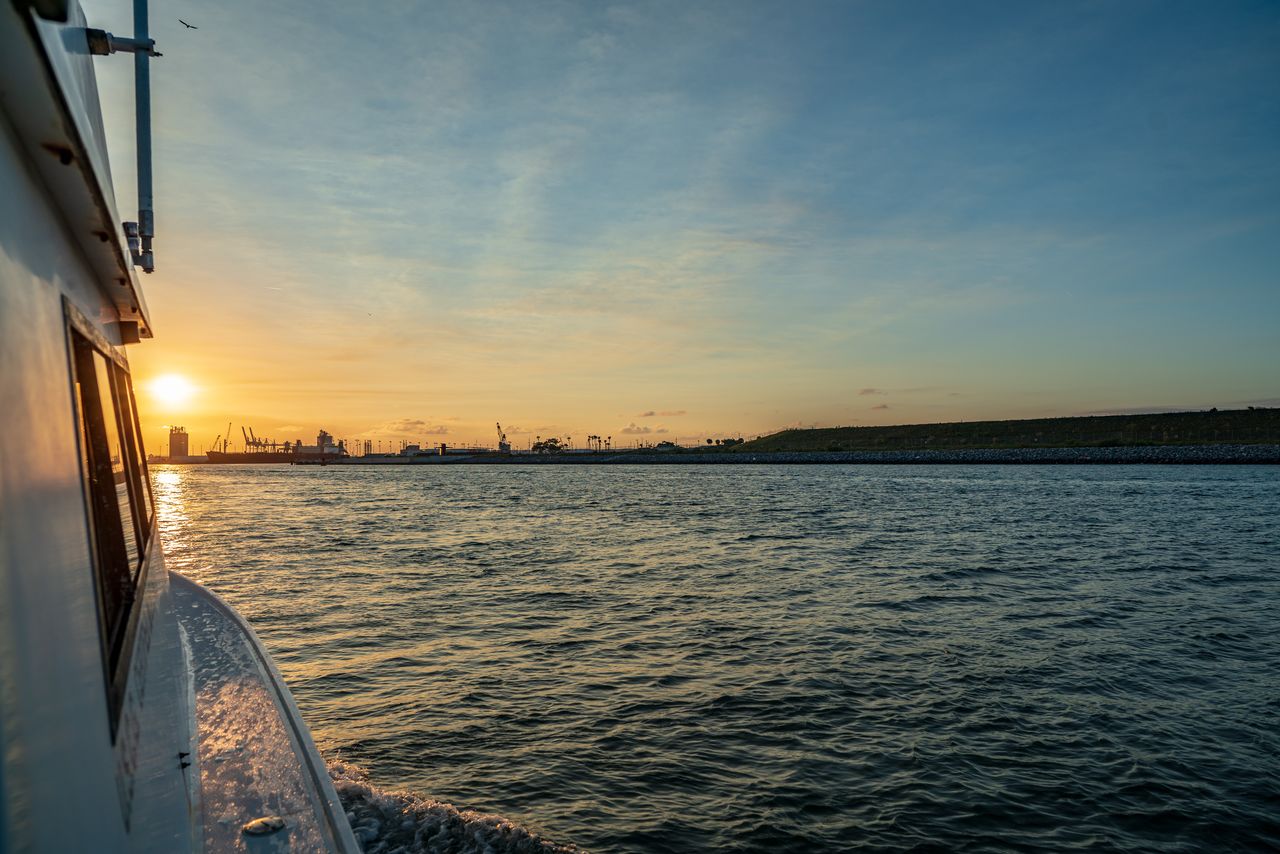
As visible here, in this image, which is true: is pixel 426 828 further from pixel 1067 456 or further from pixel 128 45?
pixel 1067 456

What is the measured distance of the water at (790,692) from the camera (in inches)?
286

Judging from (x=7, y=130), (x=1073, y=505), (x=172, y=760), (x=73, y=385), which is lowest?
(x=1073, y=505)

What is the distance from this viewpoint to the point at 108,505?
3848mm

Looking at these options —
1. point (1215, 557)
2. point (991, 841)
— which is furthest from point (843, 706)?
point (1215, 557)

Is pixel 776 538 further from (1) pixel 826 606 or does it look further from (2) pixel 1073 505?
(2) pixel 1073 505

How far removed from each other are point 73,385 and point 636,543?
26.4m

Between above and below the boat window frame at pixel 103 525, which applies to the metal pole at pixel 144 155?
above

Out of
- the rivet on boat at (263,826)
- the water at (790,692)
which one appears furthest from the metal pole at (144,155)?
the water at (790,692)

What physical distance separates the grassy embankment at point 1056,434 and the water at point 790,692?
121445mm

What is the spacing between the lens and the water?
286 inches

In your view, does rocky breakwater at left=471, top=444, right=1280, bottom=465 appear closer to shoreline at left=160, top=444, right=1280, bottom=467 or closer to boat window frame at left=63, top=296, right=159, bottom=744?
shoreline at left=160, top=444, right=1280, bottom=467

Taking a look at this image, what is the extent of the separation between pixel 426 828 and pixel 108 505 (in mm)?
4376

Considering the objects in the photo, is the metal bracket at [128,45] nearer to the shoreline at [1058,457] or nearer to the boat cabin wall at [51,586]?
the boat cabin wall at [51,586]

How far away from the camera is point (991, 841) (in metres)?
6.92
